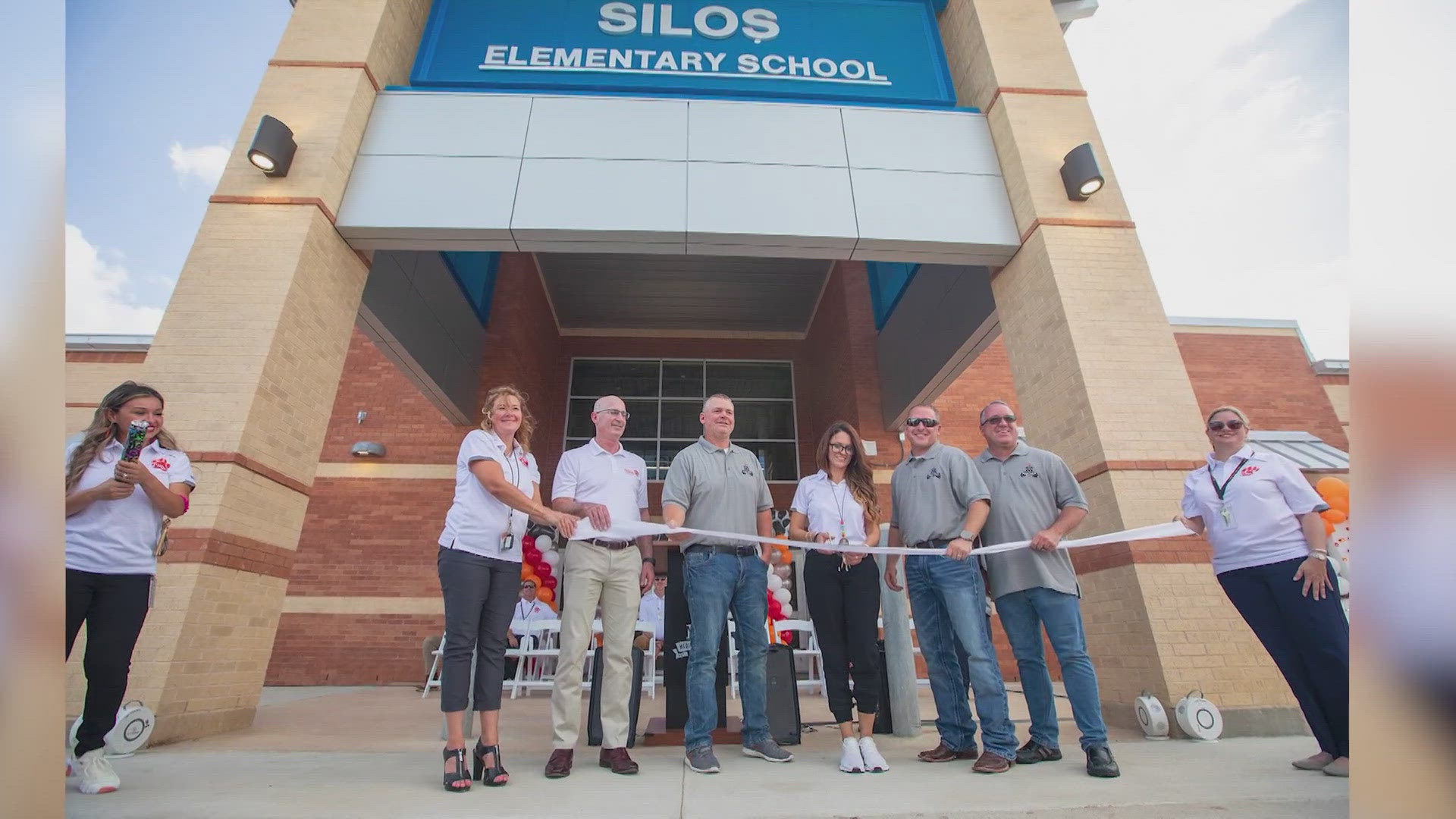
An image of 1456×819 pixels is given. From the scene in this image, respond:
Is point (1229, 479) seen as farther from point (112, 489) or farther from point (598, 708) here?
point (112, 489)

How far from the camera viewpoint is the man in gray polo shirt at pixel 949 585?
3.45m

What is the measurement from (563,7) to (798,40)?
9.23ft

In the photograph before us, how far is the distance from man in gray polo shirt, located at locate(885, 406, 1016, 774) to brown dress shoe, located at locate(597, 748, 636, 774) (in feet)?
5.03

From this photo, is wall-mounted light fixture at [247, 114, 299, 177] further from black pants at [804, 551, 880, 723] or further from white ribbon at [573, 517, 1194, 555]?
black pants at [804, 551, 880, 723]

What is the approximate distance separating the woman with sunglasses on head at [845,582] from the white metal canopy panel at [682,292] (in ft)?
28.9

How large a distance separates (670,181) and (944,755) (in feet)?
18.0

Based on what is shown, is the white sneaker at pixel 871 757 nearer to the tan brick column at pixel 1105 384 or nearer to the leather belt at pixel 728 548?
the leather belt at pixel 728 548

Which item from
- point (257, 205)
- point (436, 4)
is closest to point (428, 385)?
point (257, 205)

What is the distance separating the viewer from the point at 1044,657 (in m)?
3.35

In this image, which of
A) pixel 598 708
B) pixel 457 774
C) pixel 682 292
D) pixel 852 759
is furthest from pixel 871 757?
pixel 682 292

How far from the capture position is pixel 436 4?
812 cm

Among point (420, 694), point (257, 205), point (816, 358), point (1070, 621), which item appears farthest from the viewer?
point (816, 358)

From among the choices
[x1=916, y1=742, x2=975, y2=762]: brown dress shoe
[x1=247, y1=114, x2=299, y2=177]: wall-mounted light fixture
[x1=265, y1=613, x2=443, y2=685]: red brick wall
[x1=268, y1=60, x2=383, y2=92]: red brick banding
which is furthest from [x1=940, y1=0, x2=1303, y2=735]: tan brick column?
[x1=265, y1=613, x2=443, y2=685]: red brick wall

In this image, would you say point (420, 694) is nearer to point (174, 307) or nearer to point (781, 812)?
point (174, 307)
